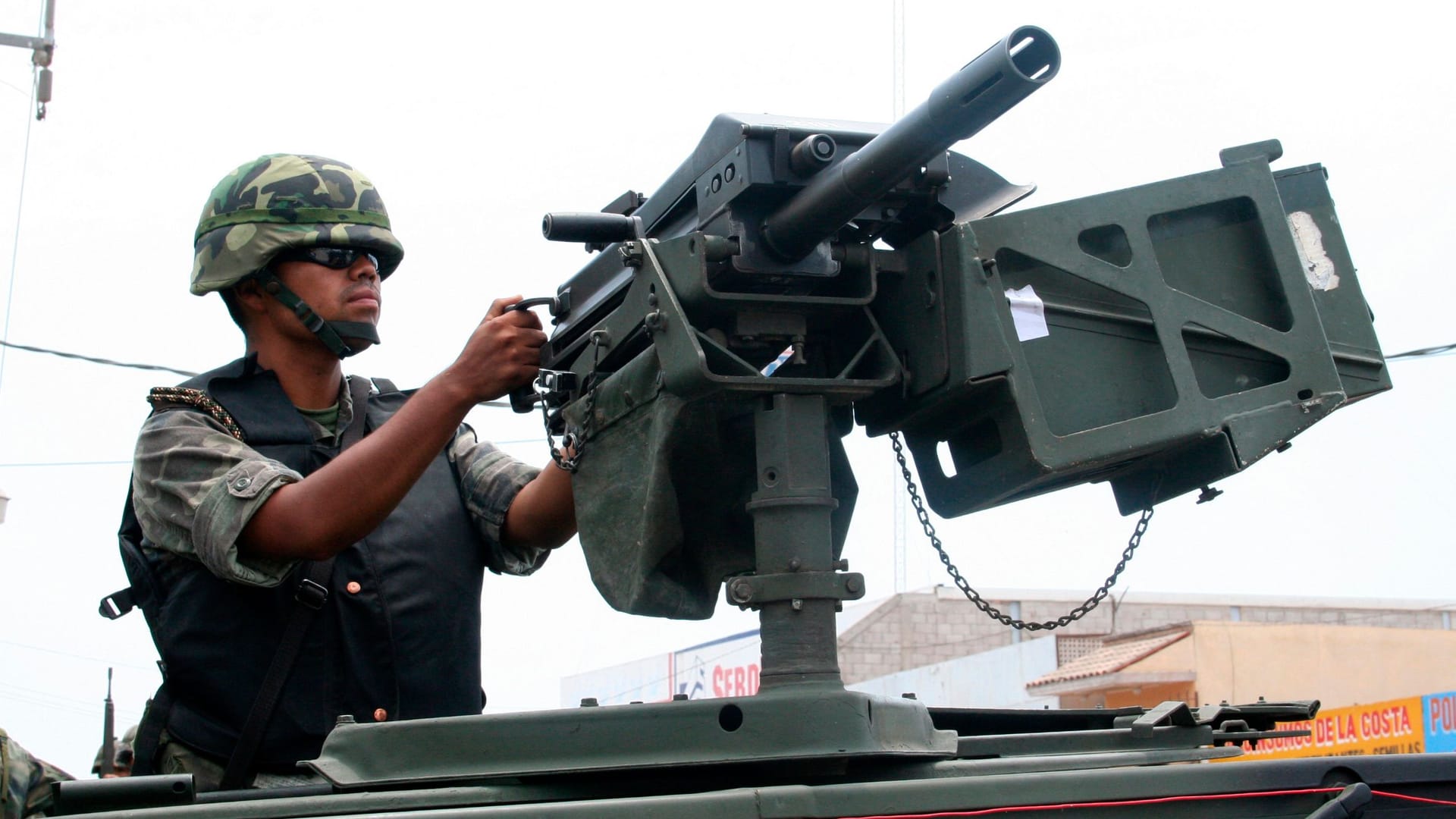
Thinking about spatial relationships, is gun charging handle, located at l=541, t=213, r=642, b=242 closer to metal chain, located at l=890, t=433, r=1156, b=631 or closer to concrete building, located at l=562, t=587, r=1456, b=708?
metal chain, located at l=890, t=433, r=1156, b=631

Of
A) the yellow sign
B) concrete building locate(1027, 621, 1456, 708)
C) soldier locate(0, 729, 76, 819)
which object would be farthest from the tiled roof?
soldier locate(0, 729, 76, 819)

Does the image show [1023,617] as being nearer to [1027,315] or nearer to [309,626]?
[309,626]

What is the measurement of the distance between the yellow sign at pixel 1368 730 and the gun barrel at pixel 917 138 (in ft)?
46.9

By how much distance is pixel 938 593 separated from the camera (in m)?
35.8

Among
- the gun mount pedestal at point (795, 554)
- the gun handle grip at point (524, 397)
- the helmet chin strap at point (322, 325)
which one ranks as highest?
the helmet chin strap at point (322, 325)

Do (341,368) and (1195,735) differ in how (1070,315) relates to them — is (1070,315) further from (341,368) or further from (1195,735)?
(341,368)

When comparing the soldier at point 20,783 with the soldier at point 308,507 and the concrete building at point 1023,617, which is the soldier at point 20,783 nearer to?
the soldier at point 308,507

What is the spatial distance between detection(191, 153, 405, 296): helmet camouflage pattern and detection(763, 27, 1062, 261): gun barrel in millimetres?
1411

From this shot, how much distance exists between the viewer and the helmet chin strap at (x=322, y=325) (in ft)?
13.0

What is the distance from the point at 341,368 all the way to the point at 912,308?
1.74 meters

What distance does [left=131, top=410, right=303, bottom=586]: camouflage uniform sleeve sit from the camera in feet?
11.3

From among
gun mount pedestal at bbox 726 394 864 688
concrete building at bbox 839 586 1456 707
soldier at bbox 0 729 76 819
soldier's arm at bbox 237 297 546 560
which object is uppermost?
concrete building at bbox 839 586 1456 707

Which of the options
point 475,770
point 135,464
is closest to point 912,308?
point 475,770

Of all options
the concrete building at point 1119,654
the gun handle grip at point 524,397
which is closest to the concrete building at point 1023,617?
the concrete building at point 1119,654
